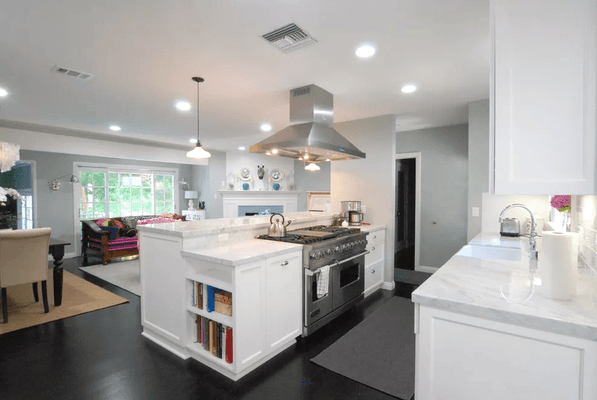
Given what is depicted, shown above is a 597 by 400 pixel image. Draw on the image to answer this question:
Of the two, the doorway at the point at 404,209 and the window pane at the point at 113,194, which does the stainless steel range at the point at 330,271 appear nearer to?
the doorway at the point at 404,209

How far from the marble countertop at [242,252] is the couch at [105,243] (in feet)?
14.2

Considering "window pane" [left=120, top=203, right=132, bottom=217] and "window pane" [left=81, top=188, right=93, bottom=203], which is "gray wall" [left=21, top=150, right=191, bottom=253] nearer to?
"window pane" [left=81, top=188, right=93, bottom=203]

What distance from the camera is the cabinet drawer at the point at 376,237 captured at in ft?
12.8

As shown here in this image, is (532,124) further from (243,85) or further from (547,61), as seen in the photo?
(243,85)

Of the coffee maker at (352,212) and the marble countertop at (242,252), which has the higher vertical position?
the coffee maker at (352,212)

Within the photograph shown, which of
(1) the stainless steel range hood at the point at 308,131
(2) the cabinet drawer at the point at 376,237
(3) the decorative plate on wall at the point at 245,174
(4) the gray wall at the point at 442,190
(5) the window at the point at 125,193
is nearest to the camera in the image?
(1) the stainless steel range hood at the point at 308,131

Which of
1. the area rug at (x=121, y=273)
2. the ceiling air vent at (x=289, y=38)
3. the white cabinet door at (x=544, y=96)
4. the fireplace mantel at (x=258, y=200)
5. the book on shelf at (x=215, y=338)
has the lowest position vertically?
the area rug at (x=121, y=273)

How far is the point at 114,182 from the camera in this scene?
7.80 meters

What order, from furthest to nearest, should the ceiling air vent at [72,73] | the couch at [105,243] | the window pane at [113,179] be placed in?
the window pane at [113,179] < the couch at [105,243] < the ceiling air vent at [72,73]

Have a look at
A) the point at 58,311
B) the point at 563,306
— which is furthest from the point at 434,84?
the point at 58,311

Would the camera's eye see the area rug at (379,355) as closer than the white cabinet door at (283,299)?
Yes

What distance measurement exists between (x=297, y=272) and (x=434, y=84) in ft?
7.74

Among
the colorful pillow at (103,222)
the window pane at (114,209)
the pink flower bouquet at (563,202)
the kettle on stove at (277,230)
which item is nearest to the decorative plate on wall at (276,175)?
the colorful pillow at (103,222)

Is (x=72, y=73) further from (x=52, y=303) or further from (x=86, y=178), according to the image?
(x=86, y=178)
